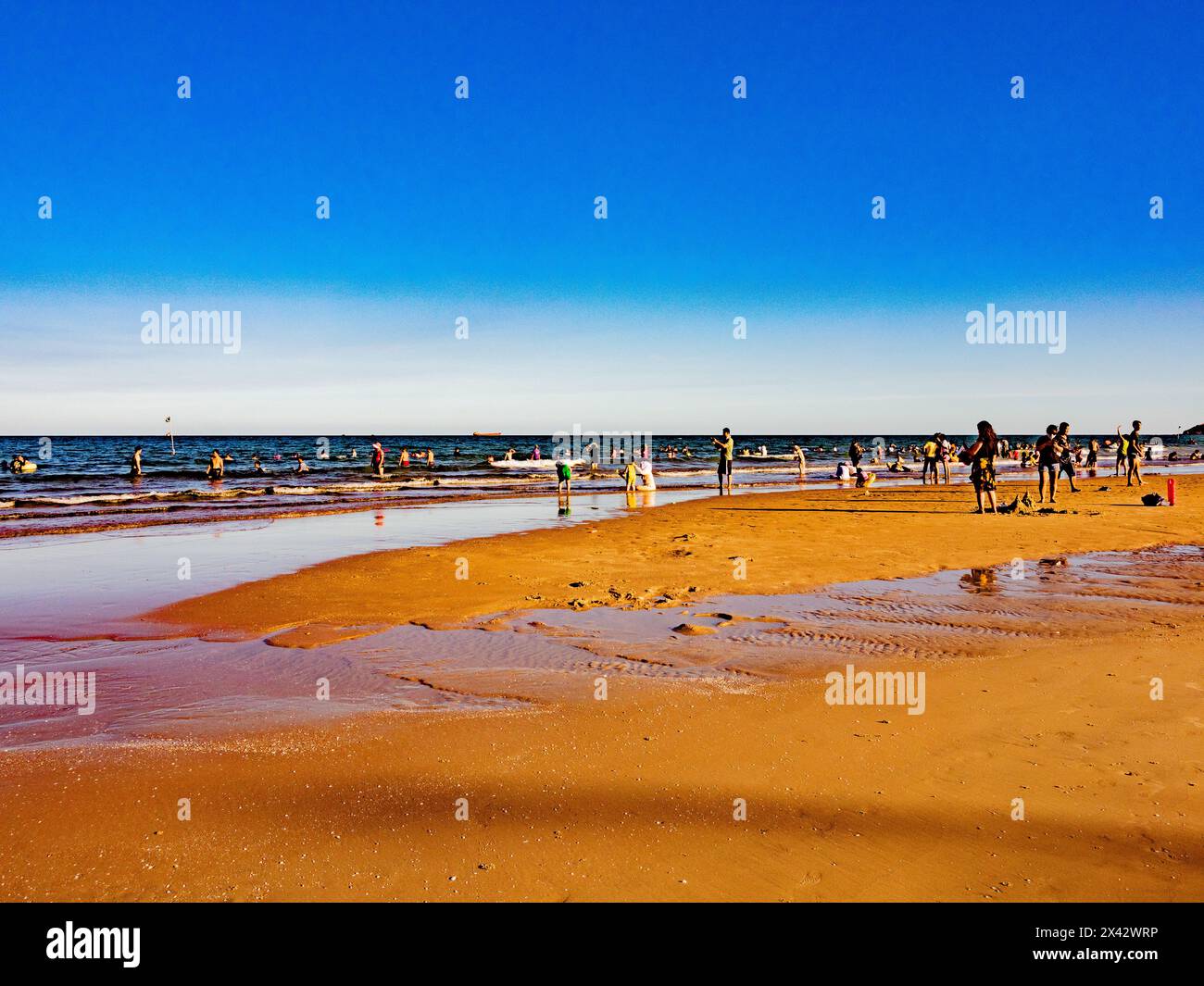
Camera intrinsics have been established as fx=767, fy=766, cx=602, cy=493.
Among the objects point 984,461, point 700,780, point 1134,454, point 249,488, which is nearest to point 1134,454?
point 1134,454

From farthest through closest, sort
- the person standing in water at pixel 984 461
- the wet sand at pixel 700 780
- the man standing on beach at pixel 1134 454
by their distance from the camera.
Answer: the man standing on beach at pixel 1134 454 → the person standing in water at pixel 984 461 → the wet sand at pixel 700 780

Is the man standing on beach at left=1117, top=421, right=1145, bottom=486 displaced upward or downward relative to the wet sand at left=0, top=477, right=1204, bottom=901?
upward

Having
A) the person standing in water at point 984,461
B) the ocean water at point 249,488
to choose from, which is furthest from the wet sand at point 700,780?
the ocean water at point 249,488

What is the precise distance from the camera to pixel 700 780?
4.68 metres

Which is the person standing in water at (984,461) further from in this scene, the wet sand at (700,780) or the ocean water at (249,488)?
the ocean water at (249,488)

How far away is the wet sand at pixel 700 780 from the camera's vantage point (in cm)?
363

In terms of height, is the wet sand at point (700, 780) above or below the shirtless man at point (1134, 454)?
below

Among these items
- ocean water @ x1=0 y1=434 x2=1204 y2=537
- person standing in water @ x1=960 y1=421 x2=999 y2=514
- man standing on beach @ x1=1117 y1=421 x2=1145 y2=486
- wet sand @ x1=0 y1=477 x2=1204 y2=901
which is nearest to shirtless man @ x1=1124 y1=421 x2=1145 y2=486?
man standing on beach @ x1=1117 y1=421 x2=1145 y2=486

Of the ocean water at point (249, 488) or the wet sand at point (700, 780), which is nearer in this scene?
the wet sand at point (700, 780)

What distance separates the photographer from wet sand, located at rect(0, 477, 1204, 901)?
3629 millimetres

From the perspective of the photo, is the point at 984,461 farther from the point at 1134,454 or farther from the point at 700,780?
the point at 700,780

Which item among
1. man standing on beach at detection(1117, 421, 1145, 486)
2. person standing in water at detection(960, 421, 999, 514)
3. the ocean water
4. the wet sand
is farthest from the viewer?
man standing on beach at detection(1117, 421, 1145, 486)

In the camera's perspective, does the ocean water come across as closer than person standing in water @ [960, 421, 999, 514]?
No

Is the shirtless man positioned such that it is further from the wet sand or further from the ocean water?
the wet sand
